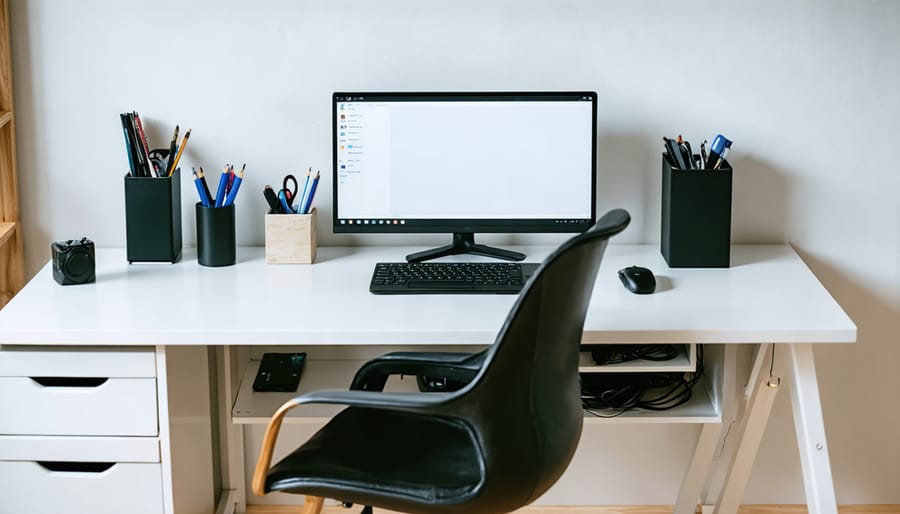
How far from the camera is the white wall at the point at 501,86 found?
8.41ft

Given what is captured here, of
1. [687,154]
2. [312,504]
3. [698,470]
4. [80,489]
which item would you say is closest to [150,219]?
[80,489]

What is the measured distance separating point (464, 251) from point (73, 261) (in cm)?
84

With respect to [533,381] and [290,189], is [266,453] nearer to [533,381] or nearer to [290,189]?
[533,381]

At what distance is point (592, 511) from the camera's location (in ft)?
9.41

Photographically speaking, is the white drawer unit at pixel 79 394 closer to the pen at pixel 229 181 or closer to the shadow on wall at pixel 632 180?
the pen at pixel 229 181

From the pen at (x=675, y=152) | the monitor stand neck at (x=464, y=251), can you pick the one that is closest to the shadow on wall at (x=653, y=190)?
the pen at (x=675, y=152)

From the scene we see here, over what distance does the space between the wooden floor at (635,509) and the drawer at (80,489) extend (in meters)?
0.68

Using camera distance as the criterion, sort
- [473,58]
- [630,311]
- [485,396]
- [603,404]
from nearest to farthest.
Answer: [485,396] < [630,311] < [603,404] < [473,58]

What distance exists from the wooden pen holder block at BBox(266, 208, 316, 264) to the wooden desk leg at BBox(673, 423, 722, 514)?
962 millimetres

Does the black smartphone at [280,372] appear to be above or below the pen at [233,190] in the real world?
below

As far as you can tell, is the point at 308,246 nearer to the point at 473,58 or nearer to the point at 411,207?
the point at 411,207

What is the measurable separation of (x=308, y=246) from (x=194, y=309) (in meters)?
0.37

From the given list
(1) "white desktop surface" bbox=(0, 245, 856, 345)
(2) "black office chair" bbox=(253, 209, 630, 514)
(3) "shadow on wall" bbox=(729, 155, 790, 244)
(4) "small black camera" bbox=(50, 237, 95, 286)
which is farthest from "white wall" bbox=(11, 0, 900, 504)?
(2) "black office chair" bbox=(253, 209, 630, 514)

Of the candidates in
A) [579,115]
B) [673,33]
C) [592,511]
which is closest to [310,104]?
[579,115]
